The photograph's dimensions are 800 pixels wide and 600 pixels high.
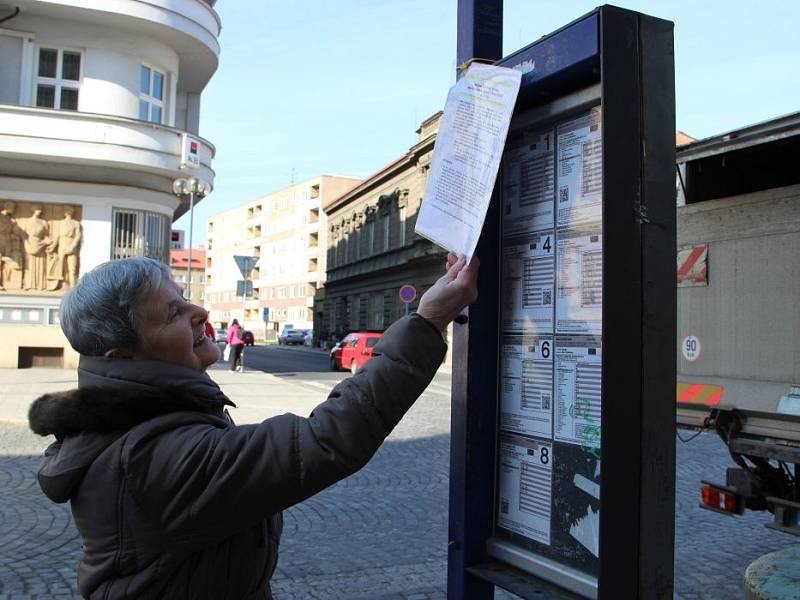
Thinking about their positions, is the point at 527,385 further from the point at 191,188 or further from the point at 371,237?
the point at 371,237

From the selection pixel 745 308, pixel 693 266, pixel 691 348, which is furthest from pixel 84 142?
pixel 745 308

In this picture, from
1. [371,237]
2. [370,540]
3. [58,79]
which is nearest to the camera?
[370,540]

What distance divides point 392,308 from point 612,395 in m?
41.2

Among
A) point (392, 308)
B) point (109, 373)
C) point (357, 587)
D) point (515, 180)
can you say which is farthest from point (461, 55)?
point (392, 308)

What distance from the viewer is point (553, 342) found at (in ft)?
6.73

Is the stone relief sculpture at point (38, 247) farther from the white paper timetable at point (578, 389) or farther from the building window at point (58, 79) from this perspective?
the white paper timetable at point (578, 389)

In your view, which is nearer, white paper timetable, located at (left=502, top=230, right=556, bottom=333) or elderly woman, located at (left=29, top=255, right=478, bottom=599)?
elderly woman, located at (left=29, top=255, right=478, bottom=599)

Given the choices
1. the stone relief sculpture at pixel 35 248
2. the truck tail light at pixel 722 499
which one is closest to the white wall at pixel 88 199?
the stone relief sculpture at pixel 35 248

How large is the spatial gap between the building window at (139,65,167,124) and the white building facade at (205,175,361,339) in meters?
45.4

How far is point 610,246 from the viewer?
5.66 feet

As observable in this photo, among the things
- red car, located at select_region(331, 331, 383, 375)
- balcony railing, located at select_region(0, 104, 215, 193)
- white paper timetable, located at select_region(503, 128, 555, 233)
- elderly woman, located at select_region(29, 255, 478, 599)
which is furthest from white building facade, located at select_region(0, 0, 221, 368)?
elderly woman, located at select_region(29, 255, 478, 599)

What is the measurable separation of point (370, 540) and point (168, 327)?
171 inches

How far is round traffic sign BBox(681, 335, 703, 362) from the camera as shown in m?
4.54

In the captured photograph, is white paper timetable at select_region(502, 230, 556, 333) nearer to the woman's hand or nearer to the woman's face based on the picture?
the woman's hand
